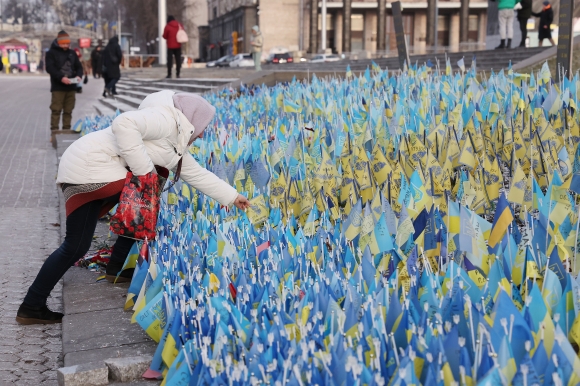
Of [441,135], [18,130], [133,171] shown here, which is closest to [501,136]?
[441,135]

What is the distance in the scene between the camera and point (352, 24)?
60312 mm

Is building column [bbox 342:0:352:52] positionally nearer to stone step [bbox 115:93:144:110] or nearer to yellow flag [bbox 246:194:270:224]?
stone step [bbox 115:93:144:110]

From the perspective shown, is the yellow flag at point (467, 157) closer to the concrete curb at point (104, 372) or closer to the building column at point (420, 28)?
the concrete curb at point (104, 372)

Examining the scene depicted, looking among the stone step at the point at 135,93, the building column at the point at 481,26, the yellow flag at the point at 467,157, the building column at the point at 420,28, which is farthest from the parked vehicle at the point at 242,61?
the yellow flag at the point at 467,157

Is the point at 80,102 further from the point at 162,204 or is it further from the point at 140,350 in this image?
the point at 140,350

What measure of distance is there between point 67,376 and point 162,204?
2.24 m

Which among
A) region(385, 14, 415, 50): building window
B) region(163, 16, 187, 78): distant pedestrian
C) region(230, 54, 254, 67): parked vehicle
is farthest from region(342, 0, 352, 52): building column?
region(163, 16, 187, 78): distant pedestrian

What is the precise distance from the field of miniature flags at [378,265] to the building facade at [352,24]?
51325 mm

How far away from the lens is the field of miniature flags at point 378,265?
2.53 m

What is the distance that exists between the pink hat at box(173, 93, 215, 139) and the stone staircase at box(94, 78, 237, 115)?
12.4 meters

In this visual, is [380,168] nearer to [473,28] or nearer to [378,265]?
[378,265]

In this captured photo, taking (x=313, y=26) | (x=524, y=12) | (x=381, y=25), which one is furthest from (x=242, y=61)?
(x=524, y=12)

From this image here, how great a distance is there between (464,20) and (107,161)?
5553 centimetres

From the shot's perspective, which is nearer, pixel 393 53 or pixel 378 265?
pixel 378 265
